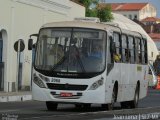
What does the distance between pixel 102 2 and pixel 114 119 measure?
63.5m

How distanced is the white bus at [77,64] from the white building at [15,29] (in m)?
15.2

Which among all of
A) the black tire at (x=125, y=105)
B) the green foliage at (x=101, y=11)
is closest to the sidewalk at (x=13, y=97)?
the black tire at (x=125, y=105)

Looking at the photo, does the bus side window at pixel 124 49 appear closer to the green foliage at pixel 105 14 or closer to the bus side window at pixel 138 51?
the bus side window at pixel 138 51

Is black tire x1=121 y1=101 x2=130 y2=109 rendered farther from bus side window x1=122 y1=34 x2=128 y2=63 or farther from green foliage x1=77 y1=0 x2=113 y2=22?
green foliage x1=77 y1=0 x2=113 y2=22

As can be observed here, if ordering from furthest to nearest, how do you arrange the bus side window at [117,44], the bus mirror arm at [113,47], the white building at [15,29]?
1. the white building at [15,29]
2. the bus side window at [117,44]
3. the bus mirror arm at [113,47]

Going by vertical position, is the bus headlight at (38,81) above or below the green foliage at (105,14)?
below

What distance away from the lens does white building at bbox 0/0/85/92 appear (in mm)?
39281

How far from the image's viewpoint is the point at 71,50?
22938 millimetres

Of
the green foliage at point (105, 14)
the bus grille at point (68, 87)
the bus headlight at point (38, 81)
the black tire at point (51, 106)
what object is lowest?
the black tire at point (51, 106)

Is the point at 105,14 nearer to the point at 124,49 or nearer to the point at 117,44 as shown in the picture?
the point at 124,49

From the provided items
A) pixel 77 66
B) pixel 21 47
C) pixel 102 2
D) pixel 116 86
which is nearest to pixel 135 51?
pixel 116 86

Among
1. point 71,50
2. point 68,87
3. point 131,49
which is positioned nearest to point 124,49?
point 131,49

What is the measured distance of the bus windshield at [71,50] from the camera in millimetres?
22766

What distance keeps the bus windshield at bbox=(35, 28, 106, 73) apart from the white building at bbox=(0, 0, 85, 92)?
1538cm
